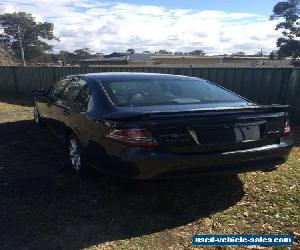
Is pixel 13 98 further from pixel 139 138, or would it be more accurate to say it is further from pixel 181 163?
pixel 181 163

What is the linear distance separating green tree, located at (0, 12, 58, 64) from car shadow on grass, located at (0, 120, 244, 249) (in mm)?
70985

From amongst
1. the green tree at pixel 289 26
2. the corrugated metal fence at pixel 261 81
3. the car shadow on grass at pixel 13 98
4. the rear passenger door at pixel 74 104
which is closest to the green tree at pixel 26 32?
the green tree at pixel 289 26

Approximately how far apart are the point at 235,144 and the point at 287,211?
0.91m

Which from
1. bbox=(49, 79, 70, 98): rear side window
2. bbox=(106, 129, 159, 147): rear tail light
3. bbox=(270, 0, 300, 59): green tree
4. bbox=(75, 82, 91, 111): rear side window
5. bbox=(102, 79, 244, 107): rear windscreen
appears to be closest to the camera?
bbox=(106, 129, 159, 147): rear tail light

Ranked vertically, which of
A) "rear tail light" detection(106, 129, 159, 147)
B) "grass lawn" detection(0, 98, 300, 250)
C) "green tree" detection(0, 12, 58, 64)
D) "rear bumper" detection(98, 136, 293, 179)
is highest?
"green tree" detection(0, 12, 58, 64)

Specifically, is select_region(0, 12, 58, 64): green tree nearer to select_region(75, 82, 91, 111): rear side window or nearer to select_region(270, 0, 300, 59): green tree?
select_region(270, 0, 300, 59): green tree

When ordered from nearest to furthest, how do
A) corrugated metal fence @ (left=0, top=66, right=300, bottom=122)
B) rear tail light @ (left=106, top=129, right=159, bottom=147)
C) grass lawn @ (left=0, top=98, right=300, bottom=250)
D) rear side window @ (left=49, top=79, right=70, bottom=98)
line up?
1. grass lawn @ (left=0, top=98, right=300, bottom=250)
2. rear tail light @ (left=106, top=129, right=159, bottom=147)
3. rear side window @ (left=49, top=79, right=70, bottom=98)
4. corrugated metal fence @ (left=0, top=66, right=300, bottom=122)

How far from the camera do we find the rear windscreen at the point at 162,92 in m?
4.64

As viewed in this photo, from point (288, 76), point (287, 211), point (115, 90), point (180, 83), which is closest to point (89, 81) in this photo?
point (115, 90)

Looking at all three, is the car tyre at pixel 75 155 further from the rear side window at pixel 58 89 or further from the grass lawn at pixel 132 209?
the rear side window at pixel 58 89

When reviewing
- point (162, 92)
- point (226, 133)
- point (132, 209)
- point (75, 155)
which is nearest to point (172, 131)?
point (226, 133)

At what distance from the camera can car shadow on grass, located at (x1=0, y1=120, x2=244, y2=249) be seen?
3.69 metres

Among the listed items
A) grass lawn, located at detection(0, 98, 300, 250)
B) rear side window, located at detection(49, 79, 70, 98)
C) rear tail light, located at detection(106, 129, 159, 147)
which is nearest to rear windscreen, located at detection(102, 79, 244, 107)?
rear tail light, located at detection(106, 129, 159, 147)

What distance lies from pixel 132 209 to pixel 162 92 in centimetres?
153
